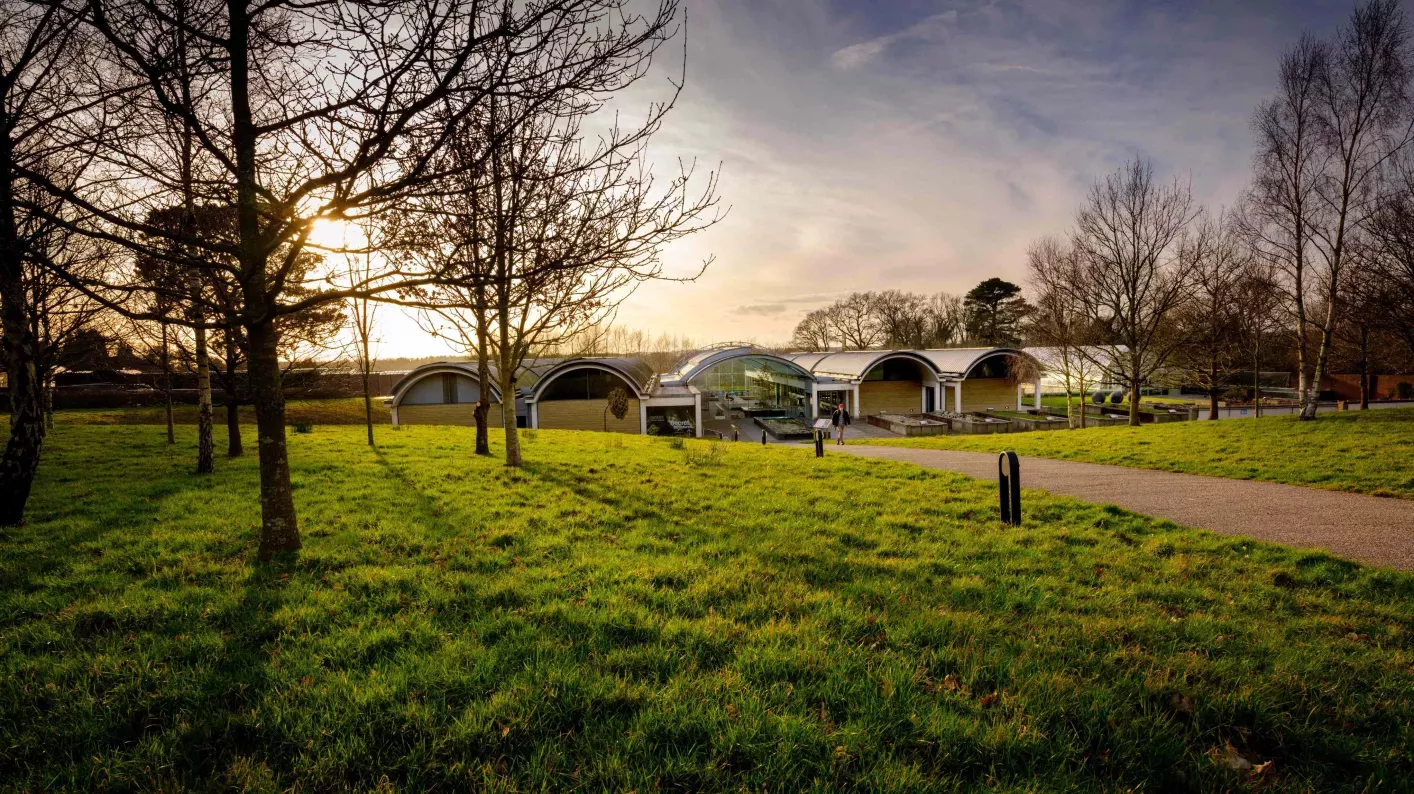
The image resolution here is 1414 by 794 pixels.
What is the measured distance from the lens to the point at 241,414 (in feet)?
113

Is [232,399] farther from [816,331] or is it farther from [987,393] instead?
[816,331]

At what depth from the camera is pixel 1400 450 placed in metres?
12.5

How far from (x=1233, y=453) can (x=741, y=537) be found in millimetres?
14705

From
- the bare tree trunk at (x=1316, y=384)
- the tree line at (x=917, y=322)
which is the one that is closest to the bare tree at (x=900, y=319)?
the tree line at (x=917, y=322)

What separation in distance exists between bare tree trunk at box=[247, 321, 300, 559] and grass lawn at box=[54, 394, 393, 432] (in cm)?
2455

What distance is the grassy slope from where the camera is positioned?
10.9 metres

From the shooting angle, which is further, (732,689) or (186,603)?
(186,603)

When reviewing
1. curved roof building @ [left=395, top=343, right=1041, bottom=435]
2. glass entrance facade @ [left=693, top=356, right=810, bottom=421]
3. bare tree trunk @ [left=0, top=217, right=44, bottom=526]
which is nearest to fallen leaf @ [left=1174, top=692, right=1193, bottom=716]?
bare tree trunk @ [left=0, top=217, right=44, bottom=526]

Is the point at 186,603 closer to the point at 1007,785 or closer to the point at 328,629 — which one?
the point at 328,629

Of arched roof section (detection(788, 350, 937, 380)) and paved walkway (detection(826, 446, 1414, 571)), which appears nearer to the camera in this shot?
paved walkway (detection(826, 446, 1414, 571))

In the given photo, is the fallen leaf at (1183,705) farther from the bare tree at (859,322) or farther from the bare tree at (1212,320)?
the bare tree at (859,322)

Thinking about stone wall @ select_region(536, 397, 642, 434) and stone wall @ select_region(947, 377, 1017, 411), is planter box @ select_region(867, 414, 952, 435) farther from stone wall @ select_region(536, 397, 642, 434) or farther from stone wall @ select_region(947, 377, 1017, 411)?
stone wall @ select_region(536, 397, 642, 434)

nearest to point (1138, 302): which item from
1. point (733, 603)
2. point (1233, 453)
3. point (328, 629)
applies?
point (1233, 453)

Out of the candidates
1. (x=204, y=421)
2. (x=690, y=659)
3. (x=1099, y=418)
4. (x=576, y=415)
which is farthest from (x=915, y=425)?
(x=690, y=659)
